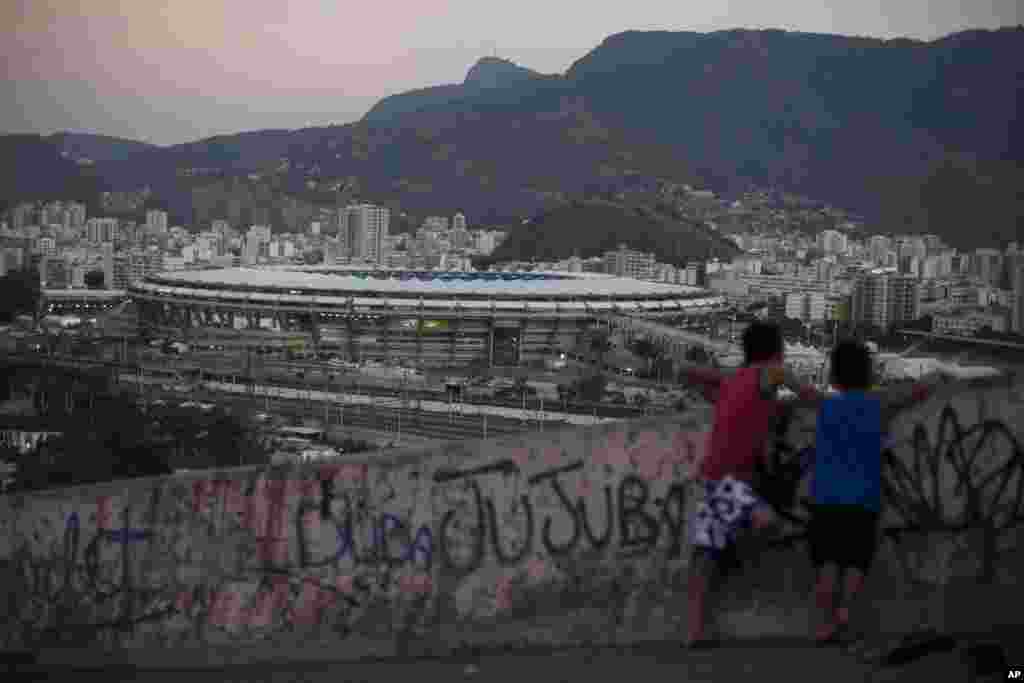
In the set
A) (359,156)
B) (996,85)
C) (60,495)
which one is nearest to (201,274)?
(60,495)

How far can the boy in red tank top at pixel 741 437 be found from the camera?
4.38m

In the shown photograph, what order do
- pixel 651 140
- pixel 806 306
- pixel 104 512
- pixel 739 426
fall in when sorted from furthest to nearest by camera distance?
1. pixel 651 140
2. pixel 806 306
3. pixel 104 512
4. pixel 739 426

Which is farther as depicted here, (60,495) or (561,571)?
(60,495)

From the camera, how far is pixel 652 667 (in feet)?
14.8

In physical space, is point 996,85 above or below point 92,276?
above

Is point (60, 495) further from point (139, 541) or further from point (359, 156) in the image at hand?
point (359, 156)

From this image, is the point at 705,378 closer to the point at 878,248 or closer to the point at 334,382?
the point at 334,382

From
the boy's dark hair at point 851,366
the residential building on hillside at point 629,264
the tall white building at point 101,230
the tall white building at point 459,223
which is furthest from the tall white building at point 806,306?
the tall white building at point 101,230

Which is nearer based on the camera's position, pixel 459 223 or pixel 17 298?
pixel 17 298

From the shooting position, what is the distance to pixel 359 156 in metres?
118

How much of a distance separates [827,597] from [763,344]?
0.72 metres

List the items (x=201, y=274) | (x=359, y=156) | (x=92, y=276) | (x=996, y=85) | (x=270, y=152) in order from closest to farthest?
(x=201, y=274) < (x=92, y=276) < (x=996, y=85) < (x=359, y=156) < (x=270, y=152)

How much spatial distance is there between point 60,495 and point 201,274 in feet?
121

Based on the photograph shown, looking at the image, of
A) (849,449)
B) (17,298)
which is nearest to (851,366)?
(849,449)
